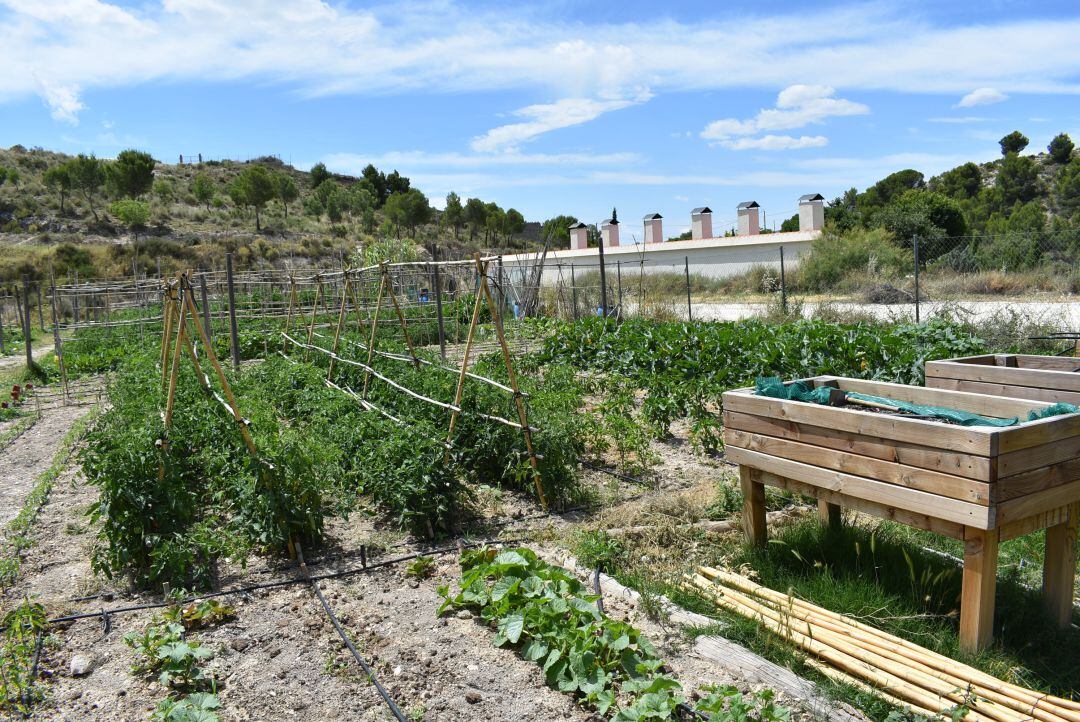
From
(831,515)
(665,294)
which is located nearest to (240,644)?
(831,515)

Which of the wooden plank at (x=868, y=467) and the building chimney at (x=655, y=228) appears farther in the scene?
the building chimney at (x=655, y=228)

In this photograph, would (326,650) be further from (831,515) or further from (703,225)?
(703,225)

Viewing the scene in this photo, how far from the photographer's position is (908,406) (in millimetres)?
4176

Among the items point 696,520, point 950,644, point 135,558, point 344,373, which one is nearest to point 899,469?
point 950,644

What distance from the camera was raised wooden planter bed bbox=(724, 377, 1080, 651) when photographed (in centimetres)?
328

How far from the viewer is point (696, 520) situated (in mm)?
5367

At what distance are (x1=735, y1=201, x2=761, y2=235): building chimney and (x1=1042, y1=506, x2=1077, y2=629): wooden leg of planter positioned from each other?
3280cm

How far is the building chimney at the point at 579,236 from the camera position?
3881 centimetres

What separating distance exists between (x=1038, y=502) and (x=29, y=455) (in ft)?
31.8

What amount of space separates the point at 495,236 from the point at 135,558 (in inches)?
2005

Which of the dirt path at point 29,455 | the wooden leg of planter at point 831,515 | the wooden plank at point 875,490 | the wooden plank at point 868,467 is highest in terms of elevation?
the wooden plank at point 868,467

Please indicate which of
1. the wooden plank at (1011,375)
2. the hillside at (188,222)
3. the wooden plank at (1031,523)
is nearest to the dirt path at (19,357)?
the hillside at (188,222)

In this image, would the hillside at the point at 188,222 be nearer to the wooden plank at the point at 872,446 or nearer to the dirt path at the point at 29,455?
the dirt path at the point at 29,455

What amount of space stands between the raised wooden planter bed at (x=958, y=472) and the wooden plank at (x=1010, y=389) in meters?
0.85
